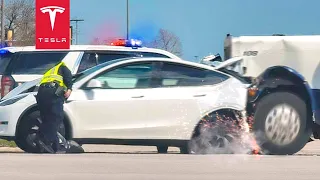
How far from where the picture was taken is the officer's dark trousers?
28.3 ft

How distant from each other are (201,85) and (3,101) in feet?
9.60

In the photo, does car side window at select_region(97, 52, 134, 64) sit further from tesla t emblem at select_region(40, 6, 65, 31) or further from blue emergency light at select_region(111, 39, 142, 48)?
tesla t emblem at select_region(40, 6, 65, 31)

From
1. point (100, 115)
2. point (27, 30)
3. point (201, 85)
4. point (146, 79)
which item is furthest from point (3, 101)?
point (27, 30)

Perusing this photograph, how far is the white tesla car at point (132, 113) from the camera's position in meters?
8.92

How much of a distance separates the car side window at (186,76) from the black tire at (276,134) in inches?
30.4

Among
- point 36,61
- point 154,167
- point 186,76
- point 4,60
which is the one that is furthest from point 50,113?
point 4,60

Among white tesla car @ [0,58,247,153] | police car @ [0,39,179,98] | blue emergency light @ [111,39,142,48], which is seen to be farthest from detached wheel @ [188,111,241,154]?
blue emergency light @ [111,39,142,48]

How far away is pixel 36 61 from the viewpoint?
11891 mm

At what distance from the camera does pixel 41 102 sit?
8758 mm

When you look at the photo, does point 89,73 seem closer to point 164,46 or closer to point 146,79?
point 146,79

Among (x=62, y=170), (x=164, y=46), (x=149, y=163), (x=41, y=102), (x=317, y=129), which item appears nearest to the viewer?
(x=62, y=170)

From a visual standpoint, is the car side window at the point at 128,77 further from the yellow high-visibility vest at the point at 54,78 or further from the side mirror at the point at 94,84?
the yellow high-visibility vest at the point at 54,78

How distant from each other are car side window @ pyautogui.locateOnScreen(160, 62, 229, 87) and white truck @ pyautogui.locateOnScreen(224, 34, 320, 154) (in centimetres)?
59

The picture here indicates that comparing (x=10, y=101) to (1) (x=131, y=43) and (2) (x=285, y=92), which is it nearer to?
(1) (x=131, y=43)
